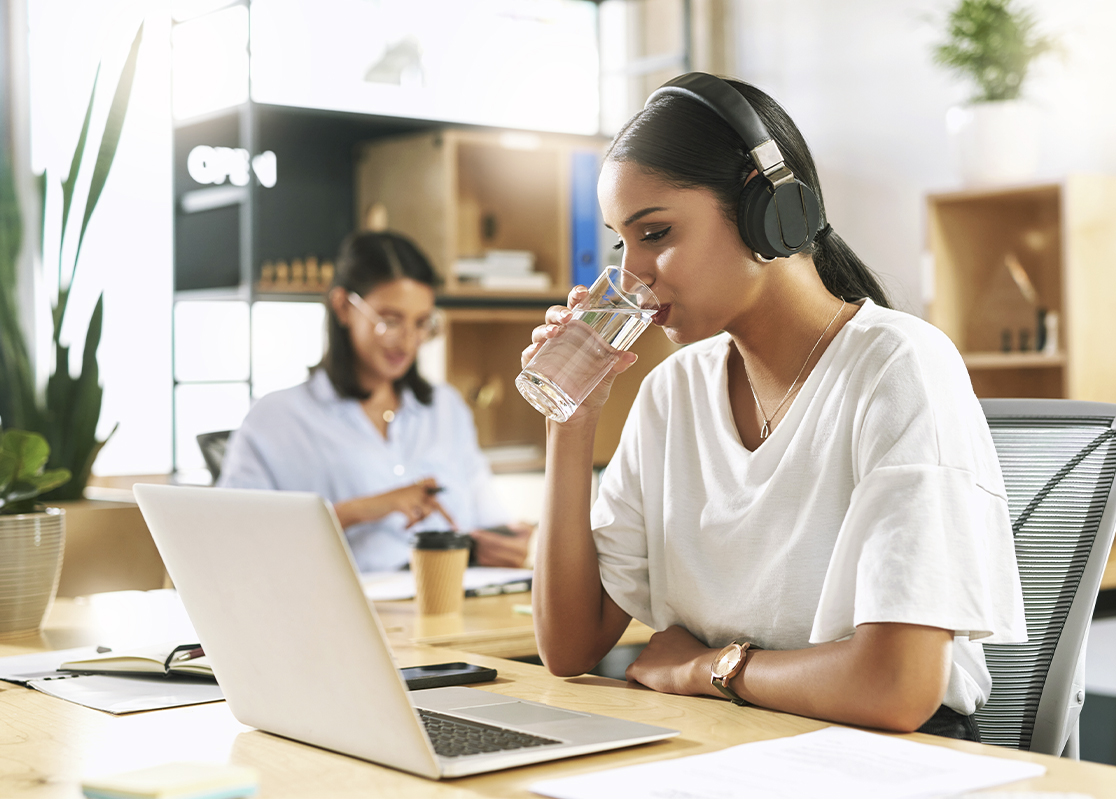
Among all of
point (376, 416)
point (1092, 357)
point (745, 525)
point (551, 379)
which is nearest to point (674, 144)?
point (551, 379)

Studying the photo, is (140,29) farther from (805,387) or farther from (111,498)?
(805,387)

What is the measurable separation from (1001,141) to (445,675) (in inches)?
109

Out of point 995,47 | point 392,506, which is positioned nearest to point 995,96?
point 995,47

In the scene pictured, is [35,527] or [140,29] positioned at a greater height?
[140,29]

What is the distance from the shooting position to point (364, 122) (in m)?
3.82

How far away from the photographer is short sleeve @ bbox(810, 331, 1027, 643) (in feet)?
3.39

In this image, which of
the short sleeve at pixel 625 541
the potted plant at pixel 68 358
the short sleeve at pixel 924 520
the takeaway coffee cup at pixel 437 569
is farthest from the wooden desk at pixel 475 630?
the potted plant at pixel 68 358

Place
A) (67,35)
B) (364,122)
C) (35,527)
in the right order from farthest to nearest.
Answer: (364,122) → (67,35) → (35,527)

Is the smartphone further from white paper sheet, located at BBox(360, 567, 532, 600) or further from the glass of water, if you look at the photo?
white paper sheet, located at BBox(360, 567, 532, 600)

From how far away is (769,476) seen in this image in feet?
4.09

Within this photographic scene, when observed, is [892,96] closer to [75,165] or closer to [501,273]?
[501,273]

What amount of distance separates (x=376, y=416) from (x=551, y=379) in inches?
63.9

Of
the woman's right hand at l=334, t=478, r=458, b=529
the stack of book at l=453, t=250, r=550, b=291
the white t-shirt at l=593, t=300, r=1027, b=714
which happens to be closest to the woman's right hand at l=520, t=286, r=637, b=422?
the white t-shirt at l=593, t=300, r=1027, b=714

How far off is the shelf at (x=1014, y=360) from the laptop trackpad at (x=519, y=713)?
2.53 meters
